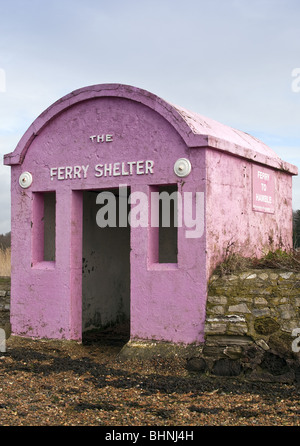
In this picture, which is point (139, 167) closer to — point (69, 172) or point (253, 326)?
point (69, 172)

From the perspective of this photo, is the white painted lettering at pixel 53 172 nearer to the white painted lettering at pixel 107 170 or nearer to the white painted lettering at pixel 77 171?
the white painted lettering at pixel 107 170

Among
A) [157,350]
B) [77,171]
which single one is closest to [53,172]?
[77,171]

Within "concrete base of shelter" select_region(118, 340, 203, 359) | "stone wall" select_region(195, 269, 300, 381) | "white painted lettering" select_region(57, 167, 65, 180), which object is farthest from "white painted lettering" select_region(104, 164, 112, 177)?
"concrete base of shelter" select_region(118, 340, 203, 359)

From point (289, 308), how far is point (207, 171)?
7.45 feet

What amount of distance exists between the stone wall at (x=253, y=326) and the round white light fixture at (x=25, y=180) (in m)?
3.77

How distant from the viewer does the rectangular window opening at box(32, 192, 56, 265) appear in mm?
10248

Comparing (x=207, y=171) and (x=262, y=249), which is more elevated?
(x=207, y=171)

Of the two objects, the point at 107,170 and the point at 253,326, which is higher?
the point at 107,170

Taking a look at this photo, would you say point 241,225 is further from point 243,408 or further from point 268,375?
point 243,408

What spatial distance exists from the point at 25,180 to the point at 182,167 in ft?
9.91

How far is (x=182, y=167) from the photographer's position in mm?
8773
